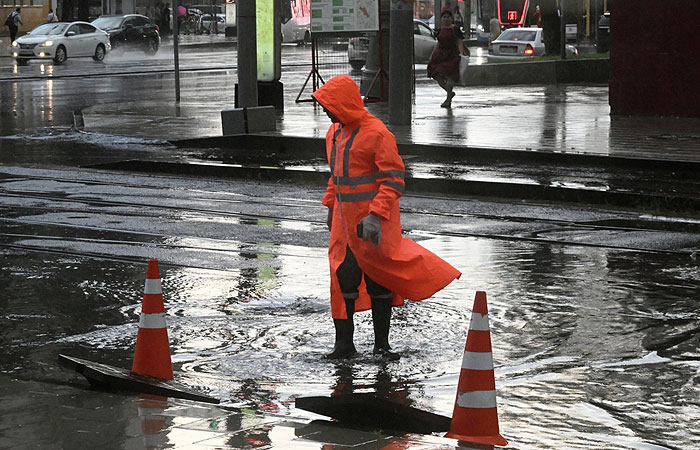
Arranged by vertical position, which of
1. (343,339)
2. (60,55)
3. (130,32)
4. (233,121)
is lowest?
(343,339)

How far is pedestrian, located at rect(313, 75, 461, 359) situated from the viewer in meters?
6.89

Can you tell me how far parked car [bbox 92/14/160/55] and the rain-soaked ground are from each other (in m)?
39.7

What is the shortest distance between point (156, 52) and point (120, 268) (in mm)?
46032

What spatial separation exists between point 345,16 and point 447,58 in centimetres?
276

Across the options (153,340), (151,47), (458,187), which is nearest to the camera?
(153,340)

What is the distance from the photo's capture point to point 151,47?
174 feet

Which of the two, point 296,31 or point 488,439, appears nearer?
point 488,439

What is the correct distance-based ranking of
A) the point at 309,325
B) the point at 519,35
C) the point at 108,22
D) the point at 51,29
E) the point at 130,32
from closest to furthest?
the point at 309,325
the point at 519,35
the point at 51,29
the point at 130,32
the point at 108,22

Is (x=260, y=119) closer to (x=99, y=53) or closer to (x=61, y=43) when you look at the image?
(x=61, y=43)

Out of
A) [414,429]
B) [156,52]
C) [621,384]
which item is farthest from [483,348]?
[156,52]

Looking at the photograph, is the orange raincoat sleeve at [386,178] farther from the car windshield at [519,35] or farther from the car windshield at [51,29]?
the car windshield at [51,29]

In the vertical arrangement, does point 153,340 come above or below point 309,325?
above

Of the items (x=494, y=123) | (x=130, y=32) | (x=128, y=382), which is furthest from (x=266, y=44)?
(x=130, y=32)

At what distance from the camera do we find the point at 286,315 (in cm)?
800
